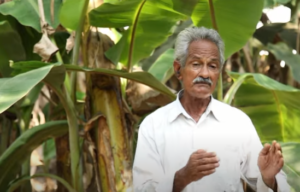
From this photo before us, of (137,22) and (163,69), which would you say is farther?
(163,69)

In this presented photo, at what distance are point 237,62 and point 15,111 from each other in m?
1.09

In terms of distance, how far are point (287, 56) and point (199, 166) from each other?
4.53 feet

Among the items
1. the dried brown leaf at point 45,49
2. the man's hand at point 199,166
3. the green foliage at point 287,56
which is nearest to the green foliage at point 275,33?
the green foliage at point 287,56

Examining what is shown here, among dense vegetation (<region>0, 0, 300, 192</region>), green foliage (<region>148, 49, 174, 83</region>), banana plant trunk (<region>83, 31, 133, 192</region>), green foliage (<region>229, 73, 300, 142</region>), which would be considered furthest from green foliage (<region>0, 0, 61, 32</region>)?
green foliage (<region>229, 73, 300, 142</region>)

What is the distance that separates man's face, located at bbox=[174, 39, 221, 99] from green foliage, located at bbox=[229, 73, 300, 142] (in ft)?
2.57

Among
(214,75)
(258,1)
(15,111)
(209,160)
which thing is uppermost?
(258,1)

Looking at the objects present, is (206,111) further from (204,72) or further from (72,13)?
(72,13)

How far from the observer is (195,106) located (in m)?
0.93

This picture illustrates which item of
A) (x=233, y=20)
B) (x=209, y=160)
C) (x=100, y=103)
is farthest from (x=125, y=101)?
(x=209, y=160)

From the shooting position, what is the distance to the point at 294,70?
195 cm

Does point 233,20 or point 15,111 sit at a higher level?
point 233,20

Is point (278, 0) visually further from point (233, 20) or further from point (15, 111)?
point (15, 111)

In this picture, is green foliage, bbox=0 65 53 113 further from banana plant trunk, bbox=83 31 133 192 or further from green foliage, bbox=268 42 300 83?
green foliage, bbox=268 42 300 83

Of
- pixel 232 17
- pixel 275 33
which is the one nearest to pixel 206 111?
pixel 232 17
